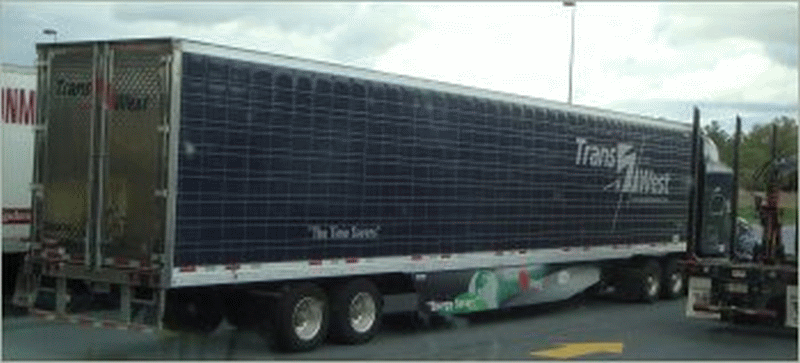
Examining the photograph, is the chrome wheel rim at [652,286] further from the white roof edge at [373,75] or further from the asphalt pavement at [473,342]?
the white roof edge at [373,75]

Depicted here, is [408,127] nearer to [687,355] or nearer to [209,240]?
[209,240]

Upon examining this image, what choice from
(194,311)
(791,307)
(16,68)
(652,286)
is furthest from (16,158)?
(652,286)

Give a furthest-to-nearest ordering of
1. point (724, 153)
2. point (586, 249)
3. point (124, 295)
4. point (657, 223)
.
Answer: point (724, 153) → point (657, 223) → point (586, 249) → point (124, 295)

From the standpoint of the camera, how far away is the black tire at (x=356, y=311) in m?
12.4

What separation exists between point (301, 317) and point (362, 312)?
99 centimetres

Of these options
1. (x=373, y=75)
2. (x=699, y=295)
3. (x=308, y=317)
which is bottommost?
(x=308, y=317)

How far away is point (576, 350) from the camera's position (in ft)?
41.6

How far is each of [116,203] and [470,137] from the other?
15.7 ft

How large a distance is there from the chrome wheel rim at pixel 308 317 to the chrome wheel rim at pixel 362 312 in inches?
21.4

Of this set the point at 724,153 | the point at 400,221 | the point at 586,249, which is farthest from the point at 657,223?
the point at 400,221

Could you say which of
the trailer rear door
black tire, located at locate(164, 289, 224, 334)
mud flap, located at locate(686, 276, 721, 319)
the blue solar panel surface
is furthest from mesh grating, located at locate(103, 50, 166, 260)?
mud flap, located at locate(686, 276, 721, 319)

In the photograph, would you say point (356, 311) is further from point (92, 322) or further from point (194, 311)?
point (92, 322)

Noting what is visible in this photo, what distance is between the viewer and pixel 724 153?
22.2 m

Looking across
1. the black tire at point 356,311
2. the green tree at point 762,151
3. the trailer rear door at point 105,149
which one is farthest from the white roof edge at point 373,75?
the black tire at point 356,311
